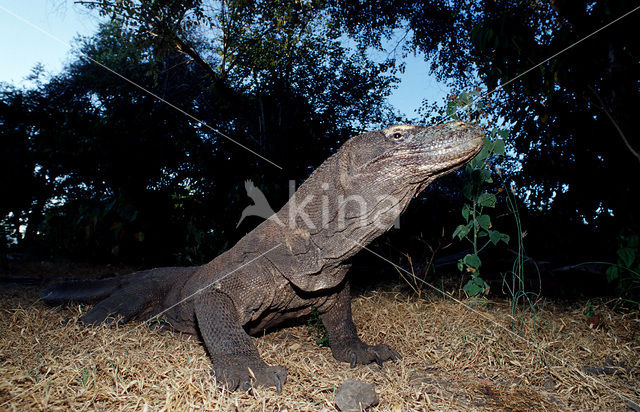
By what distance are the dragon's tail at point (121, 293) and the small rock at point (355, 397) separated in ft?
7.61

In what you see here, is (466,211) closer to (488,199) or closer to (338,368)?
(488,199)

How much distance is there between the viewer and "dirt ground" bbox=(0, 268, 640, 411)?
186cm

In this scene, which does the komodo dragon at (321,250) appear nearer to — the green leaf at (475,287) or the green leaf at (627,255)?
the green leaf at (475,287)

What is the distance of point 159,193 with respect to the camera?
8750 millimetres

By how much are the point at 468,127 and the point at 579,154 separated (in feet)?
17.2

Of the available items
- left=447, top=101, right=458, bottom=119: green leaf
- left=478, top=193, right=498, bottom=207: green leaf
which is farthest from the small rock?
left=447, top=101, right=458, bottom=119: green leaf

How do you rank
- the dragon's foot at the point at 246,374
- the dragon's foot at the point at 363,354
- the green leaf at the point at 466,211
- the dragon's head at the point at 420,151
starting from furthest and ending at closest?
the green leaf at the point at 466,211, the dragon's foot at the point at 363,354, the dragon's head at the point at 420,151, the dragon's foot at the point at 246,374

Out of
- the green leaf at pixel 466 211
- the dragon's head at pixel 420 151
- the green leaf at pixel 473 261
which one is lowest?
the green leaf at pixel 473 261

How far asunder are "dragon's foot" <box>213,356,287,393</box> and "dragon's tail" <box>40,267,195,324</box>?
174 centimetres

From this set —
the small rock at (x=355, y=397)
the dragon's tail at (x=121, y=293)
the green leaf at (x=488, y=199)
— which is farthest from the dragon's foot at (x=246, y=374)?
the green leaf at (x=488, y=199)

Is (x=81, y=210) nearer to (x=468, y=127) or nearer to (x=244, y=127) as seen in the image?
(x=244, y=127)

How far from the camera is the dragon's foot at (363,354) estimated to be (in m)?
2.74

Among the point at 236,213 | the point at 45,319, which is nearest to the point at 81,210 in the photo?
the point at 236,213

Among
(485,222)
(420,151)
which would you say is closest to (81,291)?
(420,151)
